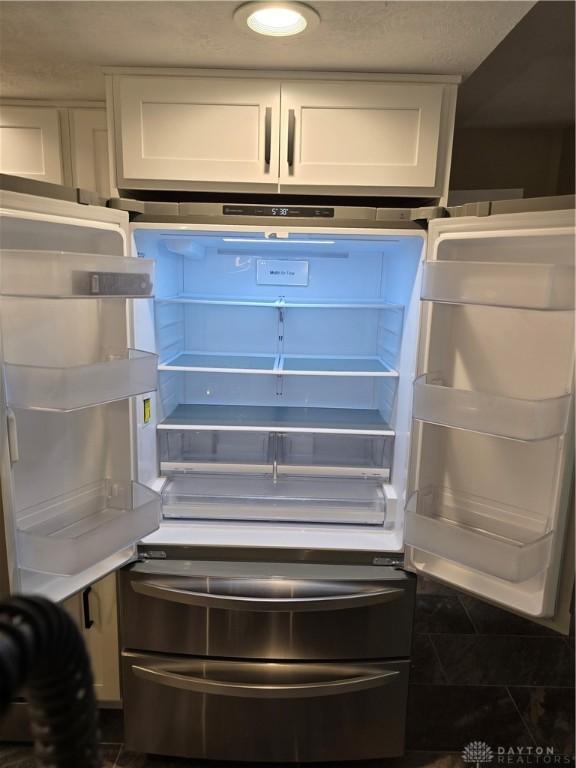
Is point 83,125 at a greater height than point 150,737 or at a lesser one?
greater

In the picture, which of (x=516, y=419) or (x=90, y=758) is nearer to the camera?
(x=90, y=758)

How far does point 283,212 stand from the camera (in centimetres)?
149

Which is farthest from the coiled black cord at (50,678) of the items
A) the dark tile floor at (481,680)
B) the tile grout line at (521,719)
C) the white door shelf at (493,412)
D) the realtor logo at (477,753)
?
the tile grout line at (521,719)

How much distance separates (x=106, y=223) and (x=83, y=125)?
0.73 metres

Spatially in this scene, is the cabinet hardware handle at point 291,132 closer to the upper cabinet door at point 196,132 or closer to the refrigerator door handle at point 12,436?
the upper cabinet door at point 196,132

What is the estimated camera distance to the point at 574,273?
112cm

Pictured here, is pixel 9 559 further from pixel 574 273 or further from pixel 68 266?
pixel 574 273

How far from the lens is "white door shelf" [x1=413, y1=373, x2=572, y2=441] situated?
1190 millimetres

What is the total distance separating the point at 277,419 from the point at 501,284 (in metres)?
1.03

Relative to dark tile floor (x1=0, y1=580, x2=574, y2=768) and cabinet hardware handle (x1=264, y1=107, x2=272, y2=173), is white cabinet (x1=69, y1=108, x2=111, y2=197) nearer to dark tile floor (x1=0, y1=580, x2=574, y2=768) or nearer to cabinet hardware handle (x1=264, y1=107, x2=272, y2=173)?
cabinet hardware handle (x1=264, y1=107, x2=272, y2=173)

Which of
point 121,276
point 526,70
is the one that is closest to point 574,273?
point 526,70

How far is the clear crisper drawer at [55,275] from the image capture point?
3.80 feet

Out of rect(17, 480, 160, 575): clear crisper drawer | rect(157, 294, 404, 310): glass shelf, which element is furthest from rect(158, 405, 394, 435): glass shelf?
rect(157, 294, 404, 310): glass shelf

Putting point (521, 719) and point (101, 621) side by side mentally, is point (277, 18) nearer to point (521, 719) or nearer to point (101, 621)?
point (101, 621)
